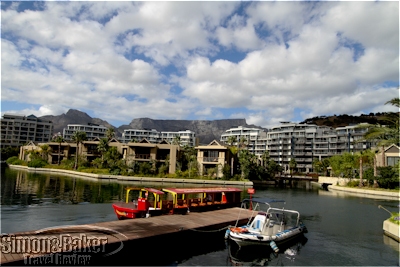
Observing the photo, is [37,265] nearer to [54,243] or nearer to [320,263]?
[54,243]

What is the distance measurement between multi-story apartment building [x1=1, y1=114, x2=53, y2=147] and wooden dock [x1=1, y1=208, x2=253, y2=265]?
14889 centimetres

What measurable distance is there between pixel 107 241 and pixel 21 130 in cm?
15777

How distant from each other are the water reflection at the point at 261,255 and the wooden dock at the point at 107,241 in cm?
238

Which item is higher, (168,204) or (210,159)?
(210,159)

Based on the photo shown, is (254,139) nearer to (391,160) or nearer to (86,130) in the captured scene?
(391,160)

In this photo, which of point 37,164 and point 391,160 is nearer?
point 391,160

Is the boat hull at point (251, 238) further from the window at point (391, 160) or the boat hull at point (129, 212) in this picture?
the window at point (391, 160)

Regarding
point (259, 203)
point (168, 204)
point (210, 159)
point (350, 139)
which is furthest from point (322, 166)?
point (168, 204)

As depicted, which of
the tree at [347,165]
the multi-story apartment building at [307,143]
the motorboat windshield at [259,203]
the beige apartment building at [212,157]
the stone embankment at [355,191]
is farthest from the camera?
the multi-story apartment building at [307,143]

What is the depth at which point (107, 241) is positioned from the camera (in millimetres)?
15062

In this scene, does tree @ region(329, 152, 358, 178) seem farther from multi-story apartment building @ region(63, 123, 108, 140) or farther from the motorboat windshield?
multi-story apartment building @ region(63, 123, 108, 140)

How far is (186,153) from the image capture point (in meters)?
83.2

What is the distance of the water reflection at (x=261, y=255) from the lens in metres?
17.8

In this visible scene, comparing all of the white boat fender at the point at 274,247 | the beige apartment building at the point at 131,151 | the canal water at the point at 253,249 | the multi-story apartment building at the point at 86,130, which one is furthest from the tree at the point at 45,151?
the white boat fender at the point at 274,247
